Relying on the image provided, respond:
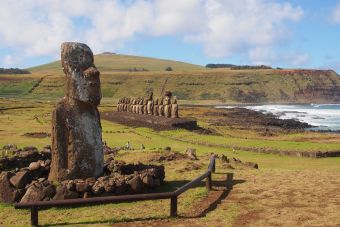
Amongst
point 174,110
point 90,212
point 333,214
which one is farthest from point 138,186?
point 174,110

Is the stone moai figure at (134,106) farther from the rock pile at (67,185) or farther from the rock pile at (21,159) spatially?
the rock pile at (67,185)

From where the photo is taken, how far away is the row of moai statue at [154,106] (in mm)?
46463

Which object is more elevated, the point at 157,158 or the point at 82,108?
the point at 82,108

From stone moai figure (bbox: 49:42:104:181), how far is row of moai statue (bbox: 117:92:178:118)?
31019 millimetres

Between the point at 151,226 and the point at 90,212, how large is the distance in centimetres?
215

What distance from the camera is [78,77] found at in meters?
14.2

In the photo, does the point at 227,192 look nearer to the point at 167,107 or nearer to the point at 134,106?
the point at 167,107

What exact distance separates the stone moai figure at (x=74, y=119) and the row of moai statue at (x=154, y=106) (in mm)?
31019

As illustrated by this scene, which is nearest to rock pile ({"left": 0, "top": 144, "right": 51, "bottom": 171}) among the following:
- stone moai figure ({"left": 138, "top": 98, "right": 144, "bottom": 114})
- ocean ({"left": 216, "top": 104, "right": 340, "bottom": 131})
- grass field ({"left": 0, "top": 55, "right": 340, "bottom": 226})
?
grass field ({"left": 0, "top": 55, "right": 340, "bottom": 226})

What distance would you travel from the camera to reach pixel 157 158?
2111 cm

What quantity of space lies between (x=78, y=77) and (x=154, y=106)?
36837 mm

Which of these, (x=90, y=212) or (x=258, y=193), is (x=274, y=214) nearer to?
(x=258, y=193)

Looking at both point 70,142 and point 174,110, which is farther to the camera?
point 174,110

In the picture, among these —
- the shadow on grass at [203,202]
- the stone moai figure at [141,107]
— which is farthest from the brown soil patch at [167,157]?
the stone moai figure at [141,107]
